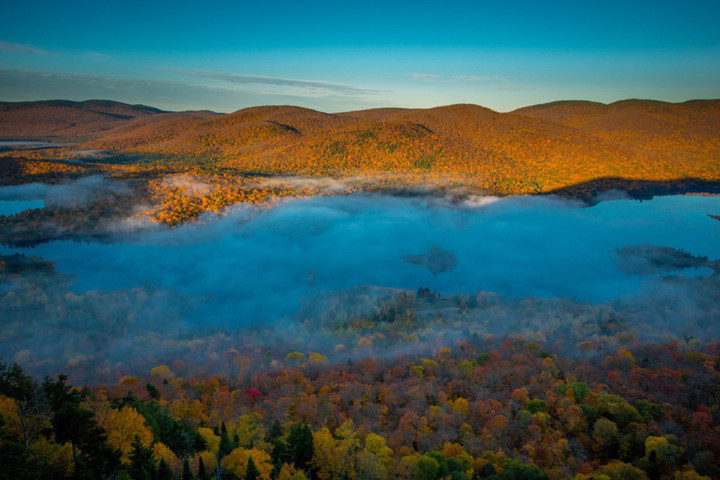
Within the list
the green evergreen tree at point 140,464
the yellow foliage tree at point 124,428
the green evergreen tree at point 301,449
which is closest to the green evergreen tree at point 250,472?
the green evergreen tree at point 301,449

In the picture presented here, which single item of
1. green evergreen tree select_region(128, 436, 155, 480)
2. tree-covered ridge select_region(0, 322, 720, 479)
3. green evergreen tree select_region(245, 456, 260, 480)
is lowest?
tree-covered ridge select_region(0, 322, 720, 479)

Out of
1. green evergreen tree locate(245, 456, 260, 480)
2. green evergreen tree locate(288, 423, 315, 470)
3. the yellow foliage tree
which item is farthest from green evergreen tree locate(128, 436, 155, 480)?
green evergreen tree locate(288, 423, 315, 470)

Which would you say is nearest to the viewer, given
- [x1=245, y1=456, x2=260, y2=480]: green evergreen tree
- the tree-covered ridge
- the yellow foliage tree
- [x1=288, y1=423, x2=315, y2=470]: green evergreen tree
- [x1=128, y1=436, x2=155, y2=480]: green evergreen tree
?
[x1=128, y1=436, x2=155, y2=480]: green evergreen tree

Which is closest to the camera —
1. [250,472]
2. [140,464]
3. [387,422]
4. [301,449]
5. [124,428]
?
[140,464]

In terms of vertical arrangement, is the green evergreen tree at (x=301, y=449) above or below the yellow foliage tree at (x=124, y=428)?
below

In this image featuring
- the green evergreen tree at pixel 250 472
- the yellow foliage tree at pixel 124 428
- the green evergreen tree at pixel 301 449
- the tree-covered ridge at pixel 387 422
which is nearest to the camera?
the tree-covered ridge at pixel 387 422

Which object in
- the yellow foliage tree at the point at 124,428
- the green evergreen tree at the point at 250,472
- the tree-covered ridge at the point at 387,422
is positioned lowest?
the tree-covered ridge at the point at 387,422

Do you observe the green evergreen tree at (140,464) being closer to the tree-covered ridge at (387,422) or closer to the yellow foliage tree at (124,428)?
the tree-covered ridge at (387,422)

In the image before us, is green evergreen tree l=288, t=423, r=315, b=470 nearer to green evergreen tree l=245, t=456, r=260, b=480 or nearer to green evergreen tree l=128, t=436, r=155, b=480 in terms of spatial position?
green evergreen tree l=245, t=456, r=260, b=480

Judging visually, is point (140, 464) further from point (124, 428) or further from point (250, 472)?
point (124, 428)

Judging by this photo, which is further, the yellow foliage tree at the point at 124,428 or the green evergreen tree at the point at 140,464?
the yellow foliage tree at the point at 124,428

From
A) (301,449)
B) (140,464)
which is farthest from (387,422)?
(140,464)
